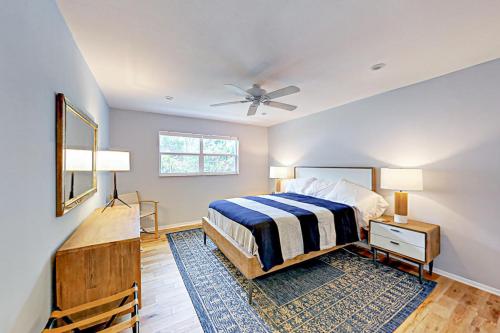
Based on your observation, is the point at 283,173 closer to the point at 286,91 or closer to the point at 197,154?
the point at 197,154

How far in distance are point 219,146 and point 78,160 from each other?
3.27 metres

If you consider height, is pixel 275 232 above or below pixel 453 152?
below

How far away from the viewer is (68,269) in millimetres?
1305

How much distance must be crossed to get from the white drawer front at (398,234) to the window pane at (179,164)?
3577mm

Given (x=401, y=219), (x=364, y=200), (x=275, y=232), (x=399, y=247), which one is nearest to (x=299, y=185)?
(x=364, y=200)

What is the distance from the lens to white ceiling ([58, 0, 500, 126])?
138 centimetres

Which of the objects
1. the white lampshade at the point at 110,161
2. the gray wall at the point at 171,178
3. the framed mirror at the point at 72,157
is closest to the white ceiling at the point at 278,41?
the framed mirror at the point at 72,157

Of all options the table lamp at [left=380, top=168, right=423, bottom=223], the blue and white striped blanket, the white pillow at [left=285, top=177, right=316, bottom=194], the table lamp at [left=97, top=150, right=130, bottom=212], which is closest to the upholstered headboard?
the white pillow at [left=285, top=177, right=316, bottom=194]

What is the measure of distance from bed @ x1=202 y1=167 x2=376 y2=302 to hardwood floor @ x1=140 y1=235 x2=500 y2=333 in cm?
64

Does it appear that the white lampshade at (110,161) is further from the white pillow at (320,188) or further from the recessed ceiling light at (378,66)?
the recessed ceiling light at (378,66)

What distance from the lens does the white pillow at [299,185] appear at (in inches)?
154

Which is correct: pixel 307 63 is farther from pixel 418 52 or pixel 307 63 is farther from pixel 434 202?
pixel 434 202

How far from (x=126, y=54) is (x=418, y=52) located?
2878 millimetres

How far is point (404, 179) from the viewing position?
7.85 ft
